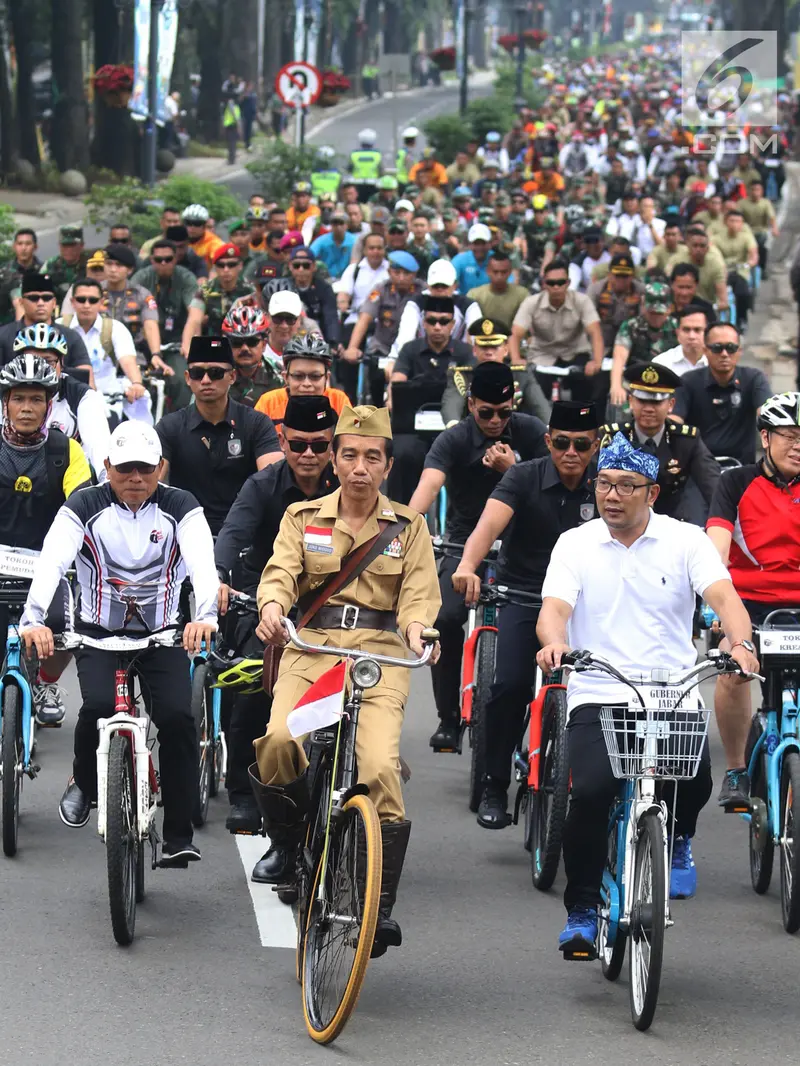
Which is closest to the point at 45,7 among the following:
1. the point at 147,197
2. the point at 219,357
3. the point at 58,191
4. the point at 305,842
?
the point at 58,191

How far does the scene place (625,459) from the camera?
24.6 feet

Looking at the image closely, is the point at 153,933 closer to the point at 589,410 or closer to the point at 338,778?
the point at 338,778

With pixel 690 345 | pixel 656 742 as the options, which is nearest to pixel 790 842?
pixel 656 742

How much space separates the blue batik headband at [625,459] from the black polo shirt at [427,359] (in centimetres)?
733

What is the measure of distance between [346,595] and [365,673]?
0.74m

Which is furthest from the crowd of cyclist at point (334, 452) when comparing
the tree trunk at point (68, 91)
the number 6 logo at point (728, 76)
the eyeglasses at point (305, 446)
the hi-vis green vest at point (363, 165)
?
the number 6 logo at point (728, 76)

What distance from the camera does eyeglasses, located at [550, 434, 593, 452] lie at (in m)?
9.27

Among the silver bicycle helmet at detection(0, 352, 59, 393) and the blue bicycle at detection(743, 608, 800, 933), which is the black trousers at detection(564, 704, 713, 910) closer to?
the blue bicycle at detection(743, 608, 800, 933)

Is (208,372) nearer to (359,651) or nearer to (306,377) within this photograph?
(306,377)

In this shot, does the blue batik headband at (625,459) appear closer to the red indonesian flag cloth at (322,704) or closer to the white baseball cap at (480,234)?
the red indonesian flag cloth at (322,704)

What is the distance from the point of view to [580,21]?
172 m

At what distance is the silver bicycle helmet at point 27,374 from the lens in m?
9.33

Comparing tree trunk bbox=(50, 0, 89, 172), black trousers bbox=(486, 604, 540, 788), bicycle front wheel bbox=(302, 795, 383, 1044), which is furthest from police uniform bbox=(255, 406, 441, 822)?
tree trunk bbox=(50, 0, 89, 172)

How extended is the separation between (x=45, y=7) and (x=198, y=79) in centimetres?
2271
